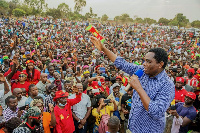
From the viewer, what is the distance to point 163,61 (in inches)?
62.1

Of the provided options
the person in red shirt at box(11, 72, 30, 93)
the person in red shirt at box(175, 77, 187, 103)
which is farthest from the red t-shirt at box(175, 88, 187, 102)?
the person in red shirt at box(11, 72, 30, 93)

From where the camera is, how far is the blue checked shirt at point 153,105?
138 centimetres

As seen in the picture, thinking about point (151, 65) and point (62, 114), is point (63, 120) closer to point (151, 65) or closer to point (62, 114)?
point (62, 114)

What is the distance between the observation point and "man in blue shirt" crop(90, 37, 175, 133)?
140cm

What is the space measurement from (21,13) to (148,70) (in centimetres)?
3656

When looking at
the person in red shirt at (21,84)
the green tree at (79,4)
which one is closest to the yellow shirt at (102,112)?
the person in red shirt at (21,84)

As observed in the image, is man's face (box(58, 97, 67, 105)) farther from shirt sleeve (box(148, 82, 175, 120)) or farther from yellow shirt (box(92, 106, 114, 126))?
shirt sleeve (box(148, 82, 175, 120))

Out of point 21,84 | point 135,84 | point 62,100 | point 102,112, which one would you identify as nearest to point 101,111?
point 102,112

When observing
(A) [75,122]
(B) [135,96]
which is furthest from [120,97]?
(B) [135,96]

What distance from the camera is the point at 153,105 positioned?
136cm

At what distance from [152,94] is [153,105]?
0.19 meters

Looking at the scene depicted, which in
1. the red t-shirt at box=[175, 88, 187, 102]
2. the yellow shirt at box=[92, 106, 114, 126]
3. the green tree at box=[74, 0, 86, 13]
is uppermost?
the green tree at box=[74, 0, 86, 13]

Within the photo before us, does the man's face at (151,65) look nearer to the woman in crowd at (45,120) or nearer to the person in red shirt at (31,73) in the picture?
the woman in crowd at (45,120)

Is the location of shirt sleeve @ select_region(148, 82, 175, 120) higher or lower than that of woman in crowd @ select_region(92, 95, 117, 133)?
higher
